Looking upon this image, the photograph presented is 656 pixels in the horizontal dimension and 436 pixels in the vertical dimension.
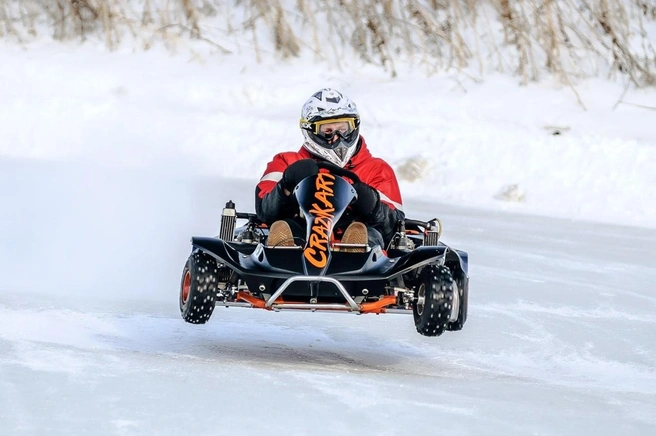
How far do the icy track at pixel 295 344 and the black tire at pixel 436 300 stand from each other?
271mm

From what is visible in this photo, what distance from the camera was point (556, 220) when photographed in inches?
569

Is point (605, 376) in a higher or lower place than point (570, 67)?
lower

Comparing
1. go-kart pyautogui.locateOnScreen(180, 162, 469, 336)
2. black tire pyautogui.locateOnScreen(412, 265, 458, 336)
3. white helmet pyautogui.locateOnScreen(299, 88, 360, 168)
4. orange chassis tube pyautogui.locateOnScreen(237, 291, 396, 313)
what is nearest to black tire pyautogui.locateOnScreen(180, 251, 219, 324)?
go-kart pyautogui.locateOnScreen(180, 162, 469, 336)

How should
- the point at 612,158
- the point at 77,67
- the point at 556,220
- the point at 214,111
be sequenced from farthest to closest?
the point at 77,67 < the point at 214,111 < the point at 612,158 < the point at 556,220

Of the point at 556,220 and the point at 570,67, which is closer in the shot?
the point at 556,220

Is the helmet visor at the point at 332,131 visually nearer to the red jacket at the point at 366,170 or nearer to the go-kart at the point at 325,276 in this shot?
the red jacket at the point at 366,170

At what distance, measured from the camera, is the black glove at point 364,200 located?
721 cm

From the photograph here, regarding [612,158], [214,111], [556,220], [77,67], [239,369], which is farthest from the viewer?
[77,67]

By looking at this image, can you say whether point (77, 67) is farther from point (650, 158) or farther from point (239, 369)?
point (239, 369)

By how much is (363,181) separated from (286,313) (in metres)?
1.40

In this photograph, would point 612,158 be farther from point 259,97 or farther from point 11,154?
point 11,154

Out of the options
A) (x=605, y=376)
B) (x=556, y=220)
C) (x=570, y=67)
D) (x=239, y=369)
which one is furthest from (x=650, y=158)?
→ (x=239, y=369)

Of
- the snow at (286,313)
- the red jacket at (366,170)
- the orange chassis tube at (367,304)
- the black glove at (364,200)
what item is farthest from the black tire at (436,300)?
the red jacket at (366,170)

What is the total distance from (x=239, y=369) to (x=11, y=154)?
39.3 ft
